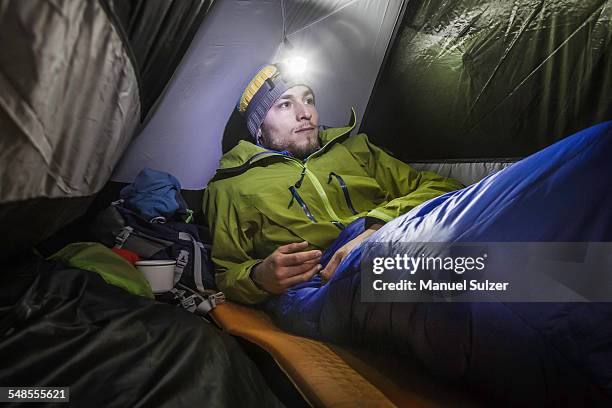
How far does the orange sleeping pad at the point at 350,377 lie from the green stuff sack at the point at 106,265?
287mm

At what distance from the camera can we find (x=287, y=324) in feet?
3.10

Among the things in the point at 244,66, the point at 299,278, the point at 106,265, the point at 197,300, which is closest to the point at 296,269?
the point at 299,278

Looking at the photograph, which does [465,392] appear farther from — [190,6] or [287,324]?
[190,6]

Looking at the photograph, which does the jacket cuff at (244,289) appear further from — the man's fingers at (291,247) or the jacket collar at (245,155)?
the jacket collar at (245,155)

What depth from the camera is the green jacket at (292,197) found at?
3.86ft

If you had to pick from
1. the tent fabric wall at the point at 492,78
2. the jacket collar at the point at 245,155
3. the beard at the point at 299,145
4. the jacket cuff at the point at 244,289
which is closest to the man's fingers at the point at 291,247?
the jacket cuff at the point at 244,289

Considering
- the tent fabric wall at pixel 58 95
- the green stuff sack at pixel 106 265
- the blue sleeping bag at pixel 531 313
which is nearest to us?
the blue sleeping bag at pixel 531 313

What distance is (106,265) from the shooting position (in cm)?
96

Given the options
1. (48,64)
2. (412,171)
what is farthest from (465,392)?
(412,171)

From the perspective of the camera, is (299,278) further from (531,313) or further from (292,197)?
(531,313)

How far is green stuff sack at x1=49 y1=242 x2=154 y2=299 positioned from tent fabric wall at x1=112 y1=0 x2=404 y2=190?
444mm

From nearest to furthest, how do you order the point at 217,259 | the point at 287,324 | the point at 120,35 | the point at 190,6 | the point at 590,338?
the point at 590,338, the point at 120,35, the point at 190,6, the point at 287,324, the point at 217,259

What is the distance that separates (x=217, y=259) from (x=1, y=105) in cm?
72

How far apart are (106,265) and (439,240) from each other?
29.5 inches
